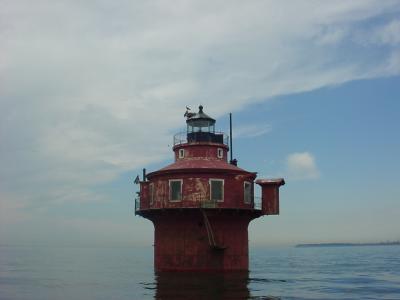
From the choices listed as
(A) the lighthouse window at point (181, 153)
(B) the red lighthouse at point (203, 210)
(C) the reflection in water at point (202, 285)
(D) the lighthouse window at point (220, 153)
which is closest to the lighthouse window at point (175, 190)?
(B) the red lighthouse at point (203, 210)

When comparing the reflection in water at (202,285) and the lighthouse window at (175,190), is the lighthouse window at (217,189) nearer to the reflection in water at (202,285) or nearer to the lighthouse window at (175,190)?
the lighthouse window at (175,190)

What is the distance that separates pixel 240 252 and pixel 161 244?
559 cm

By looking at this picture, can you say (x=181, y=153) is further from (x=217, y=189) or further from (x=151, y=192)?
(x=217, y=189)

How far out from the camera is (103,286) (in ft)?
121

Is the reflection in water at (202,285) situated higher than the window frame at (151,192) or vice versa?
the window frame at (151,192)

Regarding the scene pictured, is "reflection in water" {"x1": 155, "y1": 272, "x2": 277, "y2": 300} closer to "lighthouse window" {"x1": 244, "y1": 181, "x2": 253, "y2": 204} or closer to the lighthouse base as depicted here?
the lighthouse base

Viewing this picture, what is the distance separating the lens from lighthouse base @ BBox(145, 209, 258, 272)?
3578 cm

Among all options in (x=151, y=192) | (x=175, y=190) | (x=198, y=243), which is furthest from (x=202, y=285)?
(x=151, y=192)

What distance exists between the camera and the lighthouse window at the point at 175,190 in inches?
1430

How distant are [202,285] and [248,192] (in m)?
9.27

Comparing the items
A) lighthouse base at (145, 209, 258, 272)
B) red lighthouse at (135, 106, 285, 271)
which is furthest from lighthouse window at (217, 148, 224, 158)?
lighthouse base at (145, 209, 258, 272)

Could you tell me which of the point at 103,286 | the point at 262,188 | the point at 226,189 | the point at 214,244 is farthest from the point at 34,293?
the point at 262,188

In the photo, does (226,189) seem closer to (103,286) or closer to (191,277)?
(191,277)

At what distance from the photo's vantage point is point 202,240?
36.0 m
